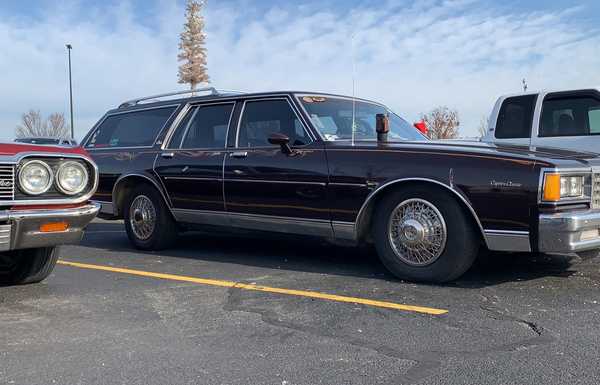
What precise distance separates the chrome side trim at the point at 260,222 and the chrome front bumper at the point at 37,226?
5.72ft

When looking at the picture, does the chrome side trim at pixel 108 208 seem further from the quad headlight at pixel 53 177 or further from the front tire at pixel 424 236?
the front tire at pixel 424 236

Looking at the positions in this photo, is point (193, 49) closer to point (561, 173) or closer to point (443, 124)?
point (443, 124)

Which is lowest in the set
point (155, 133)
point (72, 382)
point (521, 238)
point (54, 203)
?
point (72, 382)

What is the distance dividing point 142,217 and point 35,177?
279cm

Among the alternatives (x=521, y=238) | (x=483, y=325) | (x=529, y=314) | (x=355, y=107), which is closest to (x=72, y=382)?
(x=483, y=325)

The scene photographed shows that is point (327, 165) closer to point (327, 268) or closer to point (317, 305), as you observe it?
point (327, 268)

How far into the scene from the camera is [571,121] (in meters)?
7.31

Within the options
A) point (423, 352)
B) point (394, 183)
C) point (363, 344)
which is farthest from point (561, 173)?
point (363, 344)

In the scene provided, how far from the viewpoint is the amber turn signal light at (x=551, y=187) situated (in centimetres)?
418

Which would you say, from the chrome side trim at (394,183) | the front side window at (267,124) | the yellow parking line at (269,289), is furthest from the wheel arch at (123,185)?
the chrome side trim at (394,183)

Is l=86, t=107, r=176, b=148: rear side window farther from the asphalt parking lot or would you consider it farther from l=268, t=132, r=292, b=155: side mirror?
l=268, t=132, r=292, b=155: side mirror

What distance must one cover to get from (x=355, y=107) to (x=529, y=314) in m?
2.92

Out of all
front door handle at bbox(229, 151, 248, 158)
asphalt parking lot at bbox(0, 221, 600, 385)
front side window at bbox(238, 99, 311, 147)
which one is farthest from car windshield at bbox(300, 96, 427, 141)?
asphalt parking lot at bbox(0, 221, 600, 385)

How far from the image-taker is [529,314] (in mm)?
3861
